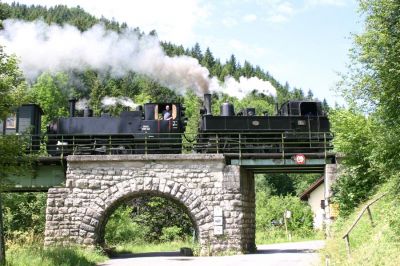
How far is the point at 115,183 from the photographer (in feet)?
59.5

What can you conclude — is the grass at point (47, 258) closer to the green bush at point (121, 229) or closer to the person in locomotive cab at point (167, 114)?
the person in locomotive cab at point (167, 114)

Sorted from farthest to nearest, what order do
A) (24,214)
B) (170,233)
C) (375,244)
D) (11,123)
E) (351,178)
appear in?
(170,233) < (24,214) < (11,123) < (351,178) < (375,244)

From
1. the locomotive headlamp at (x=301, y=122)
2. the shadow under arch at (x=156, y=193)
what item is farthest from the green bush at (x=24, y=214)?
the locomotive headlamp at (x=301, y=122)

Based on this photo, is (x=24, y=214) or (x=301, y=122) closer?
(x=301, y=122)

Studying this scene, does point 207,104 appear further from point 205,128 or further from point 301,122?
point 301,122

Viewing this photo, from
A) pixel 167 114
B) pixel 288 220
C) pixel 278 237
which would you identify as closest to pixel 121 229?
pixel 167 114

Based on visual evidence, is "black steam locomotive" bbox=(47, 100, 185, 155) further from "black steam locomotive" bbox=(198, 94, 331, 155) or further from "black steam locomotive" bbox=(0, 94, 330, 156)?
"black steam locomotive" bbox=(198, 94, 331, 155)

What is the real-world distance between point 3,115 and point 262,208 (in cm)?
3186

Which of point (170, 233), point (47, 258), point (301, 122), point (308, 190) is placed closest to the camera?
point (47, 258)

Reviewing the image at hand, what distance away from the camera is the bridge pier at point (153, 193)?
17.7m

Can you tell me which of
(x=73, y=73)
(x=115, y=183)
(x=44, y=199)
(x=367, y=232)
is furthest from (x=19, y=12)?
(x=367, y=232)

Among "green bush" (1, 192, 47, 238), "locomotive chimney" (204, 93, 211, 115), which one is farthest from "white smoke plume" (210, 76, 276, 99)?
"green bush" (1, 192, 47, 238)

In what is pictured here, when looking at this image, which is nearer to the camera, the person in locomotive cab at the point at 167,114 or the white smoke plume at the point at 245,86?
the person in locomotive cab at the point at 167,114

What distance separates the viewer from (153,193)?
18297 mm
